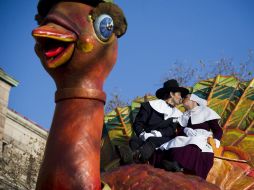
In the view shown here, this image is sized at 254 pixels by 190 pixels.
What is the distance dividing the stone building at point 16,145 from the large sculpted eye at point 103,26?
12.6 m

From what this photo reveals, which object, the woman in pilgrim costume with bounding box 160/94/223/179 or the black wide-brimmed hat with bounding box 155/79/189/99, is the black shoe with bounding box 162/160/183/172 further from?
the black wide-brimmed hat with bounding box 155/79/189/99

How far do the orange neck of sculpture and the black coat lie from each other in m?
2.00

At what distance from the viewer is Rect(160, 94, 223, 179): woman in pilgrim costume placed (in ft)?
15.6

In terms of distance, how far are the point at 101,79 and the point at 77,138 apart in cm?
48

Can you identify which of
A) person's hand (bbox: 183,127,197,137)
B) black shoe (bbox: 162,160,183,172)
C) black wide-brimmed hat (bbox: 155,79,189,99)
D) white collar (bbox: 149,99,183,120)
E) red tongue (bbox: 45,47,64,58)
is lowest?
black shoe (bbox: 162,160,183,172)

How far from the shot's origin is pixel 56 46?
3506mm

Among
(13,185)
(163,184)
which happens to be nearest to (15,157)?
(13,185)

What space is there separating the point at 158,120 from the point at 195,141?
2.22 ft

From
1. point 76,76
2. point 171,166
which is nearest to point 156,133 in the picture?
point 171,166

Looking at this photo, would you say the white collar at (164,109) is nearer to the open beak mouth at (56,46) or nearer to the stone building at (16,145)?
the open beak mouth at (56,46)

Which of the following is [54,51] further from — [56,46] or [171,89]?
[171,89]

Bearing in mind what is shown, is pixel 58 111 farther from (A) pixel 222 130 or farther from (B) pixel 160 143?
(A) pixel 222 130

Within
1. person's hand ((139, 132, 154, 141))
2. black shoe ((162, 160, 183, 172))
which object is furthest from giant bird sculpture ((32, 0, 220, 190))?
person's hand ((139, 132, 154, 141))

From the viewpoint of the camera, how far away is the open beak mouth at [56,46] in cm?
341
